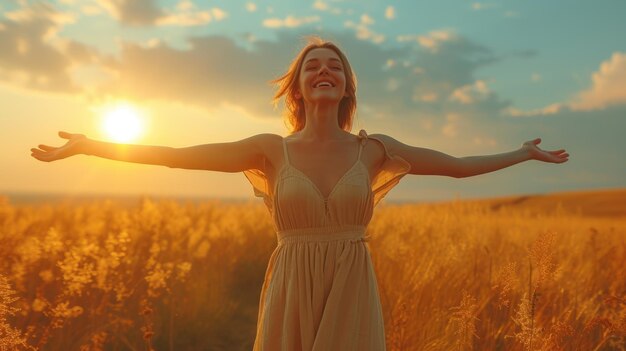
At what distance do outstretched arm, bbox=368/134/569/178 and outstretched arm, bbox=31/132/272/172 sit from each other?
0.59 metres

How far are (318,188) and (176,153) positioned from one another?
2.19 feet

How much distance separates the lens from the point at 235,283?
251 inches

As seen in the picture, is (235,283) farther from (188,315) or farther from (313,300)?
(313,300)

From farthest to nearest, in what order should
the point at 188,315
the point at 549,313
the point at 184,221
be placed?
the point at 184,221
the point at 188,315
the point at 549,313

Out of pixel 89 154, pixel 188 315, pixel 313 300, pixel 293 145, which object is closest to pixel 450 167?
pixel 293 145

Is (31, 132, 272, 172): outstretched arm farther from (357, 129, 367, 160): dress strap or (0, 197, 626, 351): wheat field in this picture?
(0, 197, 626, 351): wheat field

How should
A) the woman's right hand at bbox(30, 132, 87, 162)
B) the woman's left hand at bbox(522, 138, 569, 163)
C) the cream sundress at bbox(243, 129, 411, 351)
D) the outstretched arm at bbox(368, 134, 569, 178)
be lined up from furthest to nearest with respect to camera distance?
the woman's left hand at bbox(522, 138, 569, 163), the outstretched arm at bbox(368, 134, 569, 178), the woman's right hand at bbox(30, 132, 87, 162), the cream sundress at bbox(243, 129, 411, 351)

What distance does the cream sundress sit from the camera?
2422mm

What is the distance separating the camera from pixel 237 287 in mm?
6340

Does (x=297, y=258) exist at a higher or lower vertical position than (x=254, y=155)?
lower

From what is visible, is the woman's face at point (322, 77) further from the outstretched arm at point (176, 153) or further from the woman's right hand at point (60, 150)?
the woman's right hand at point (60, 150)

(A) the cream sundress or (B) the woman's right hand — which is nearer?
(A) the cream sundress

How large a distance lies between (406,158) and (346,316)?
79cm

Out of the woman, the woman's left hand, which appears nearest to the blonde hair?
the woman
